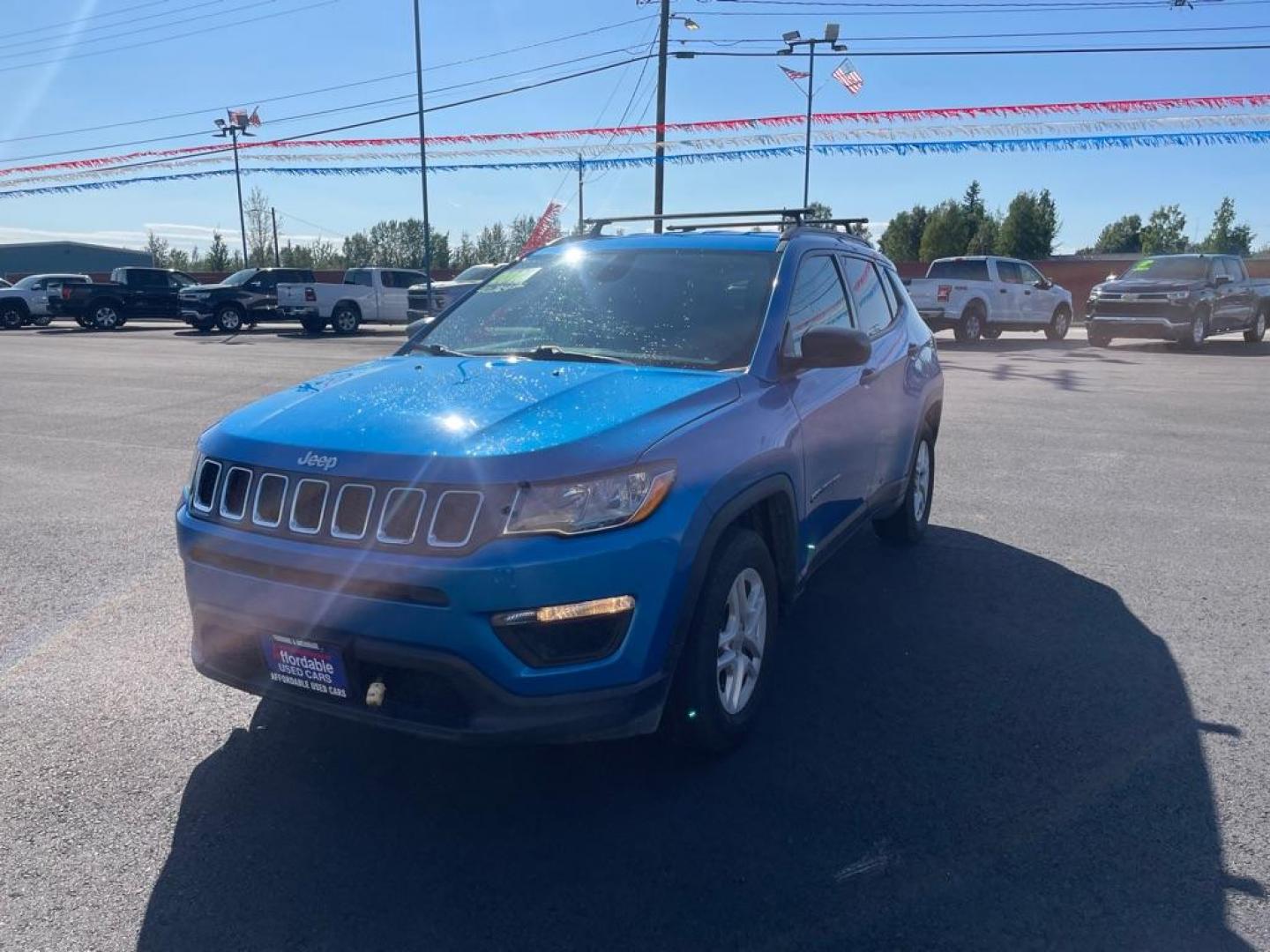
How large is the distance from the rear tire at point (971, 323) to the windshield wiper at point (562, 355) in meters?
20.2

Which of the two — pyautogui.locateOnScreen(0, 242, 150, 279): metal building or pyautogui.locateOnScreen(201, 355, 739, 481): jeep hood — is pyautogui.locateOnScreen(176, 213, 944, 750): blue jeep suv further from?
pyautogui.locateOnScreen(0, 242, 150, 279): metal building

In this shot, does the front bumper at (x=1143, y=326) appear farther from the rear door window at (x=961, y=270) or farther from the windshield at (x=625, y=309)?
the windshield at (x=625, y=309)

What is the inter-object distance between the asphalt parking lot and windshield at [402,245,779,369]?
145cm

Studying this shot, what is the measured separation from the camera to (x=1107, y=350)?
70.9 feet

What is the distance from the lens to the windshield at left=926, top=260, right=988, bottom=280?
22.7m

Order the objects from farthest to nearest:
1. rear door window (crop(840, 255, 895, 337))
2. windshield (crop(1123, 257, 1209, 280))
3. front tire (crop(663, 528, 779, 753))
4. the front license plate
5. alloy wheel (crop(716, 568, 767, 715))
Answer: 1. windshield (crop(1123, 257, 1209, 280))
2. rear door window (crop(840, 255, 895, 337))
3. alloy wheel (crop(716, 568, 767, 715))
4. front tire (crop(663, 528, 779, 753))
5. the front license plate

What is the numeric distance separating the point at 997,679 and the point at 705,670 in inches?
63.6

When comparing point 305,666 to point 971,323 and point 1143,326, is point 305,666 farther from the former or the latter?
point 971,323

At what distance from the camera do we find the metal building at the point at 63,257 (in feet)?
284

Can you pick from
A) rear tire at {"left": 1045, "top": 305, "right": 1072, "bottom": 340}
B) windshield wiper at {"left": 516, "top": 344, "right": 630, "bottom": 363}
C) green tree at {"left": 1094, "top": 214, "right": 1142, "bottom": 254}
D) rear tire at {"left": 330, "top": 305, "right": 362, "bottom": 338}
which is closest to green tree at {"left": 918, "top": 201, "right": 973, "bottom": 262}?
green tree at {"left": 1094, "top": 214, "right": 1142, "bottom": 254}

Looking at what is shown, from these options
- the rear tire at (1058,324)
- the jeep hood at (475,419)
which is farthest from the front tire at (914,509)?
the rear tire at (1058,324)

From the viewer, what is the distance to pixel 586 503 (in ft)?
9.60

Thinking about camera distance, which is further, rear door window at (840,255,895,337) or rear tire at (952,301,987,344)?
Answer: rear tire at (952,301,987,344)

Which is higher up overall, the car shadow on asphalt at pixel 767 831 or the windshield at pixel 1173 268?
the windshield at pixel 1173 268
